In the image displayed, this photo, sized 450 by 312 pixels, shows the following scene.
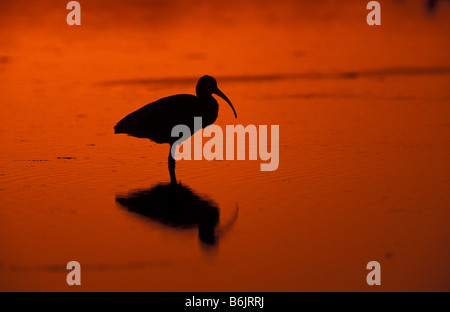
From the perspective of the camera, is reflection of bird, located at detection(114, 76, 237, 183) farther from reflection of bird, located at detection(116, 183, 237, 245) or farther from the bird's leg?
reflection of bird, located at detection(116, 183, 237, 245)

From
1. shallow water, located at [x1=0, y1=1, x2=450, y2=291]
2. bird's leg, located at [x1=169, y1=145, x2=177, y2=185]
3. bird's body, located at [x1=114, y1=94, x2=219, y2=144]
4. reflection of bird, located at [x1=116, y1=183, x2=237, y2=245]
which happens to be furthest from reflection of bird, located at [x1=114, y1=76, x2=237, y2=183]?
reflection of bird, located at [x1=116, y1=183, x2=237, y2=245]

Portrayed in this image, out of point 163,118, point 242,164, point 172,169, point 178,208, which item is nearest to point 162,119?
point 163,118

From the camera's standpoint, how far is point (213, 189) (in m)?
8.26

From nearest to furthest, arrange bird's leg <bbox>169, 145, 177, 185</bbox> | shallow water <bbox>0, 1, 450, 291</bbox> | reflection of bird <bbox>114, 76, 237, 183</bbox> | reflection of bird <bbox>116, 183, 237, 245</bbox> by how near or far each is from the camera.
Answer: shallow water <bbox>0, 1, 450, 291</bbox> < reflection of bird <bbox>116, 183, 237, 245</bbox> < bird's leg <bbox>169, 145, 177, 185</bbox> < reflection of bird <bbox>114, 76, 237, 183</bbox>

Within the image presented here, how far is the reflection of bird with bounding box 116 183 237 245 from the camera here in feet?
22.8

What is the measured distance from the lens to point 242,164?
363 inches

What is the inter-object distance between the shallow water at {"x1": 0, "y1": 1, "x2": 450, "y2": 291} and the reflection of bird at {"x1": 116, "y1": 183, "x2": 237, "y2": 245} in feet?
0.18

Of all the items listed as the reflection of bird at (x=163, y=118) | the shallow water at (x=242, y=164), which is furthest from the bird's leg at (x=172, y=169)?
the reflection of bird at (x=163, y=118)

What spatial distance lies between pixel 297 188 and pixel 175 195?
3.85ft

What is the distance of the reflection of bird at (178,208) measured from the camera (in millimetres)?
6964

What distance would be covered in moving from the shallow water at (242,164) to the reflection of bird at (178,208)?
0.05 meters

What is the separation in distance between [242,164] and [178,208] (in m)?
1.74

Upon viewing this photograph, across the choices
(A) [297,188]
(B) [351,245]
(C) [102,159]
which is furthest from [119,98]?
(B) [351,245]

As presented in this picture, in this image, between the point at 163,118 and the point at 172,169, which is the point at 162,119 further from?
the point at 172,169
